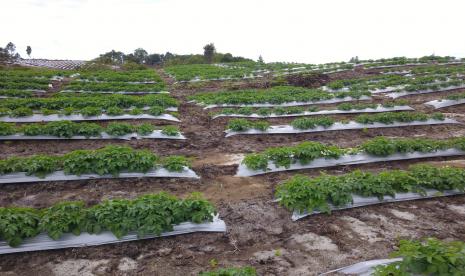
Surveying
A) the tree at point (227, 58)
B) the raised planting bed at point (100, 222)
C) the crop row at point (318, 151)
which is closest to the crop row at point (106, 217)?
the raised planting bed at point (100, 222)

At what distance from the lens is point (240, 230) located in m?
5.95

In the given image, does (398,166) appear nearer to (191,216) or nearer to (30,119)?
(191,216)

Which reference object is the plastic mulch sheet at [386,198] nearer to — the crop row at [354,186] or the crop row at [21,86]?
the crop row at [354,186]

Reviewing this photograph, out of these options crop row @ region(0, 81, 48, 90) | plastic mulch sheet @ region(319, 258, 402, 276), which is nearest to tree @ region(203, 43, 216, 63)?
crop row @ region(0, 81, 48, 90)

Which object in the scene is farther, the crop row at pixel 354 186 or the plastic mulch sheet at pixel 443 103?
the plastic mulch sheet at pixel 443 103

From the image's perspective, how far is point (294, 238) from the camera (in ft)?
18.7

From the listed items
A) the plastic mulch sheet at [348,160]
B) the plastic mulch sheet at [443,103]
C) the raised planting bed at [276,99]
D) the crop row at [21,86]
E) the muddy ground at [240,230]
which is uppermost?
the crop row at [21,86]

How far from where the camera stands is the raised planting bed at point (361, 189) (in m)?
6.27

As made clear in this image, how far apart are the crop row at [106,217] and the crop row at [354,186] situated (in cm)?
171

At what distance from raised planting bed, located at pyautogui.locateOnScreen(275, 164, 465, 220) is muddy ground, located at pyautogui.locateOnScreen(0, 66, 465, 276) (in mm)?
170

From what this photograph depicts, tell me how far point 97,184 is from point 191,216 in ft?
9.51

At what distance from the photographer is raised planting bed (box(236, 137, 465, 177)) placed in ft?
27.1

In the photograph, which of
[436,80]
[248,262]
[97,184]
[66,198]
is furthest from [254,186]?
[436,80]

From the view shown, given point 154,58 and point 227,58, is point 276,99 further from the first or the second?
point 154,58
